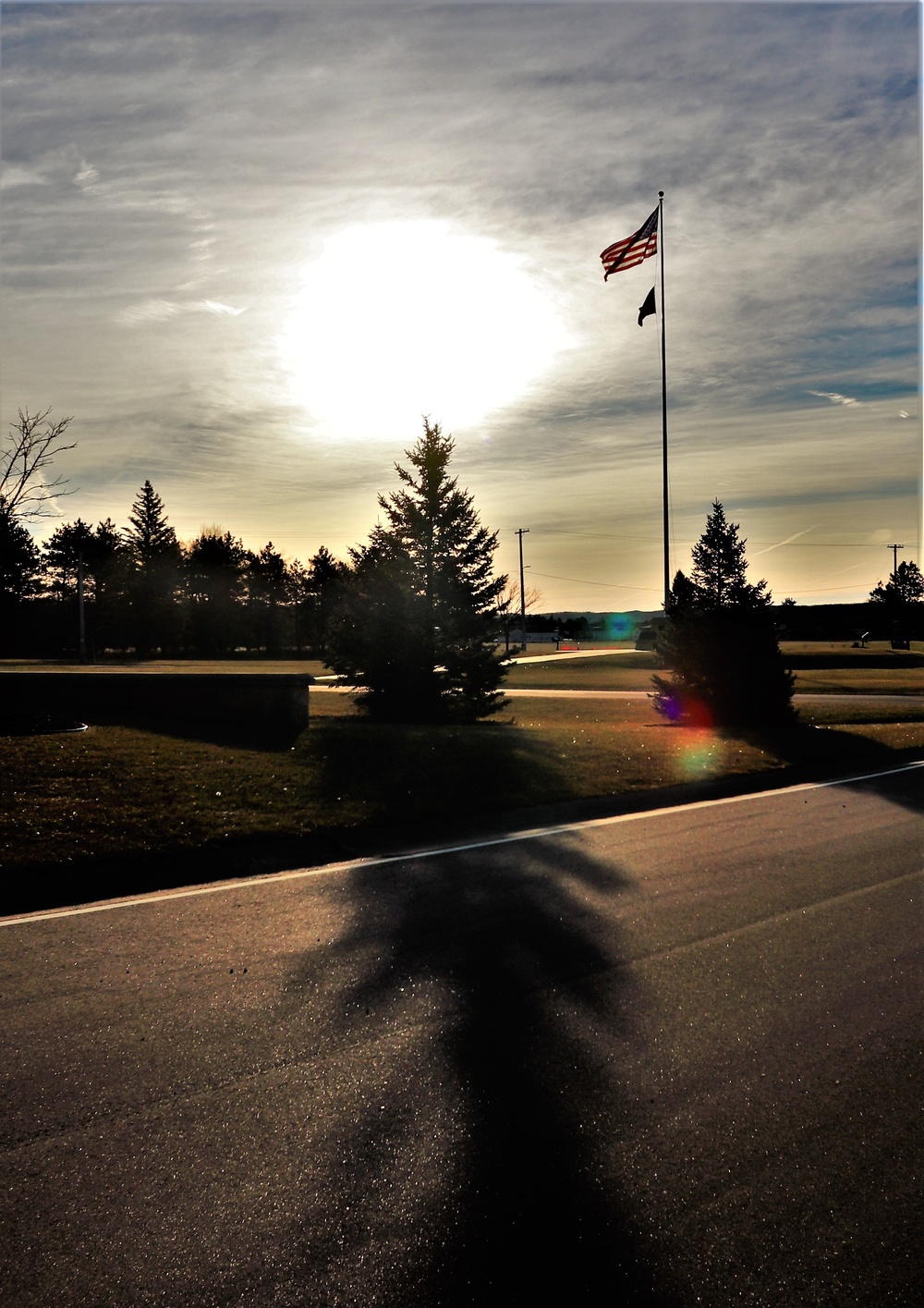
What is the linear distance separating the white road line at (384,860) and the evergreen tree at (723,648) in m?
8.60

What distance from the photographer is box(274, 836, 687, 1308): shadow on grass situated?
2969 mm

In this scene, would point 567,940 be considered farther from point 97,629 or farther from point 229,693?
point 97,629

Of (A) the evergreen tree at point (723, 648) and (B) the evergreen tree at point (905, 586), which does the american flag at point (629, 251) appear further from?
(B) the evergreen tree at point (905, 586)

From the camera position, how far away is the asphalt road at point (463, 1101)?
3002mm

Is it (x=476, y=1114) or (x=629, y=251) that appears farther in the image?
(x=629, y=251)

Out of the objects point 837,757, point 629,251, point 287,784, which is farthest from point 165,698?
point 629,251

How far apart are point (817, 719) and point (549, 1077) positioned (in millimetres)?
20034

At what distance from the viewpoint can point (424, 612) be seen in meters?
21.0

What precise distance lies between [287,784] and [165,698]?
5.35m

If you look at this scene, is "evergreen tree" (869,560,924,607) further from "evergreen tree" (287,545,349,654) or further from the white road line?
the white road line

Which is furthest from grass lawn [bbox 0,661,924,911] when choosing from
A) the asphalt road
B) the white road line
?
the asphalt road

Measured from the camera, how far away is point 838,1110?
3.96 m

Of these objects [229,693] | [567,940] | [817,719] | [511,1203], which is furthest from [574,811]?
[817,719]

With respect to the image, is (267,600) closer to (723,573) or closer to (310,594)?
(310,594)
